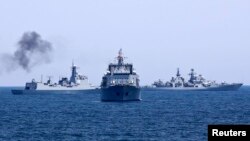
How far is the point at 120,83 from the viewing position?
14212 centimetres

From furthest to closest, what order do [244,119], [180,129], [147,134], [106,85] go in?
[106,85] < [244,119] < [180,129] < [147,134]

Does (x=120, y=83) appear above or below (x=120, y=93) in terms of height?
Result: above

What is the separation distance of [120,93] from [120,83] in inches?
100

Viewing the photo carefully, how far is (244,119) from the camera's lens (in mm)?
91438

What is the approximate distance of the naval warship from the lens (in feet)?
459

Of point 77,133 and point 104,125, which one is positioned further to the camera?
point 104,125

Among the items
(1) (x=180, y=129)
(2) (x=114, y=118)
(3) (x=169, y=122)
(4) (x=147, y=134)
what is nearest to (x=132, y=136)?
(4) (x=147, y=134)

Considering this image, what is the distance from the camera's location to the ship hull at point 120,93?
456 ft

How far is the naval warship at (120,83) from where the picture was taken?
140m

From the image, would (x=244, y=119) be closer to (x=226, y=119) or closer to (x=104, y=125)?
(x=226, y=119)

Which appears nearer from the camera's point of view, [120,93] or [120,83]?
[120,93]

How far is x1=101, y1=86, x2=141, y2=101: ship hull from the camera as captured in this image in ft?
456

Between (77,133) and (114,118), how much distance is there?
2473 centimetres

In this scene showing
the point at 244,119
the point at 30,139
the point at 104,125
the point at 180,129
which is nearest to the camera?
the point at 30,139
